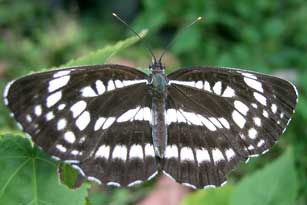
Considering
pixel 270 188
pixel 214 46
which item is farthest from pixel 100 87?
pixel 214 46

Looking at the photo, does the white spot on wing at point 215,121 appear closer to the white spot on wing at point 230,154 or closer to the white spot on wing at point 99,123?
the white spot on wing at point 230,154

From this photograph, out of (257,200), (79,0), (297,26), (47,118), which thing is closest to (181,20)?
(297,26)

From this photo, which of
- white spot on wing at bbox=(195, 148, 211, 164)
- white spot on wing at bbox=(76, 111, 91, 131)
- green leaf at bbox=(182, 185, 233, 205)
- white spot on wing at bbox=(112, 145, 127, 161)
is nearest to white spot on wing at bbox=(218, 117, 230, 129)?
white spot on wing at bbox=(195, 148, 211, 164)

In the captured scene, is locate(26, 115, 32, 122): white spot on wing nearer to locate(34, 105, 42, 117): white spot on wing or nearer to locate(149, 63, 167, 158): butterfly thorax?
locate(34, 105, 42, 117): white spot on wing

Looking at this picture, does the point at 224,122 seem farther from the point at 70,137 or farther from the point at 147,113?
the point at 70,137

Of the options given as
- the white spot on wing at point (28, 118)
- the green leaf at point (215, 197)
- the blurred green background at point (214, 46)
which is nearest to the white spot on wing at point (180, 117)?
the white spot on wing at point (28, 118)

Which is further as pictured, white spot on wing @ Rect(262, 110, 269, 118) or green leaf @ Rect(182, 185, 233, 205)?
green leaf @ Rect(182, 185, 233, 205)
